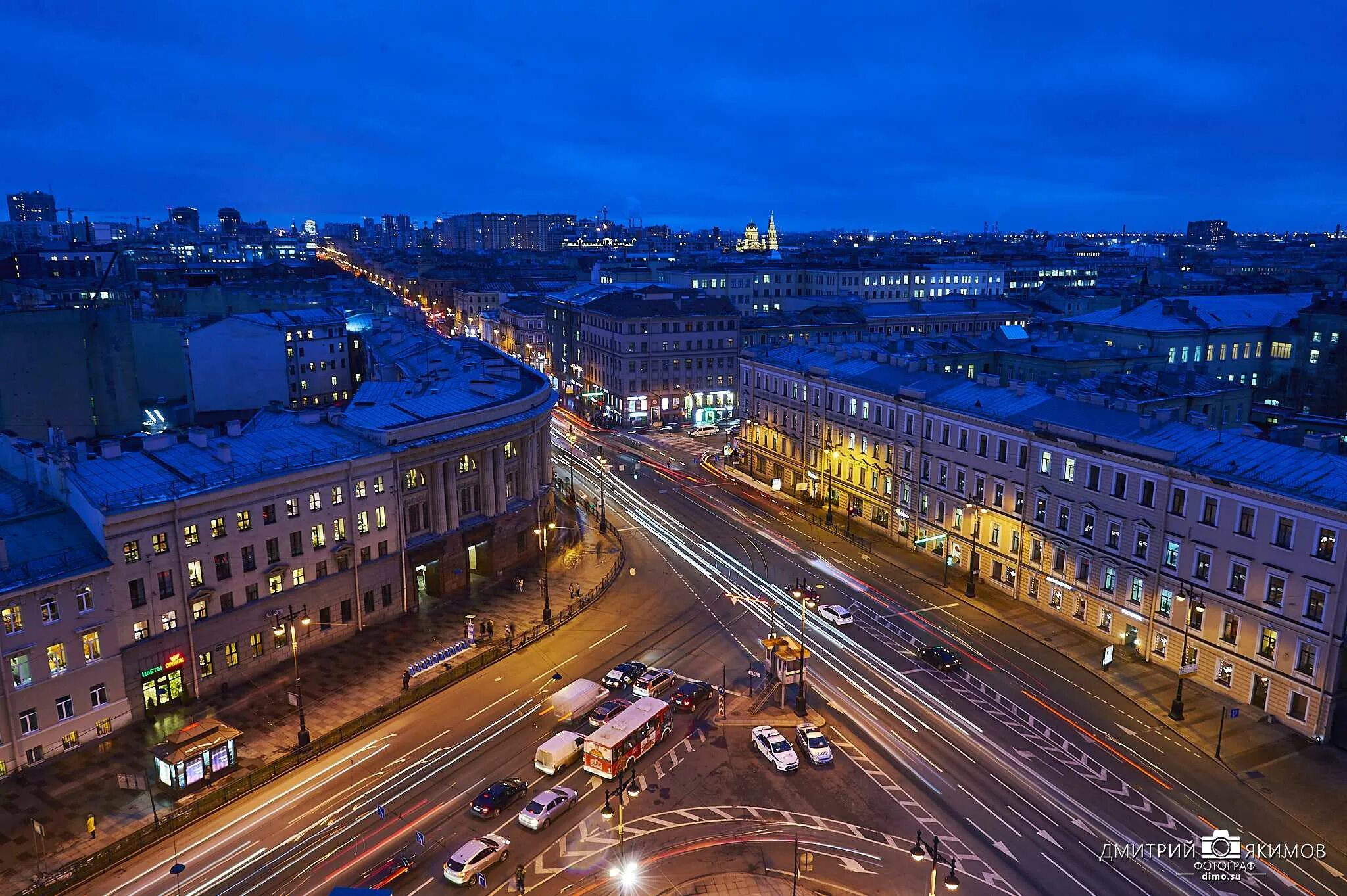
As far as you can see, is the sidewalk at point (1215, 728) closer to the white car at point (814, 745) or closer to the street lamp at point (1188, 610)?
the street lamp at point (1188, 610)

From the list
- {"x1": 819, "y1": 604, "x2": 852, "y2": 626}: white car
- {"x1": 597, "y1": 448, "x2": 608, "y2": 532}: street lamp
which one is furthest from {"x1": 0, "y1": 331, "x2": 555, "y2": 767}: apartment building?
{"x1": 819, "y1": 604, "x2": 852, "y2": 626}: white car

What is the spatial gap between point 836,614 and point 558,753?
93.3ft

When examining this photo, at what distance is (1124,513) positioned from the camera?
64.7 meters

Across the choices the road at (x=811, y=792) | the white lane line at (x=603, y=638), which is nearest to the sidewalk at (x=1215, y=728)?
the road at (x=811, y=792)

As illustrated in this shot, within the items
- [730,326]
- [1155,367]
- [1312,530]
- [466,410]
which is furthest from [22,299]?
[1155,367]

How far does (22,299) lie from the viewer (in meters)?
110

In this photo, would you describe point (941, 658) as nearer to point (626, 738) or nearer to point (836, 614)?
point (836, 614)

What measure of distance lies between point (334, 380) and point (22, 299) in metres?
41.6

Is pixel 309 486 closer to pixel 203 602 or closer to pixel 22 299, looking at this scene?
pixel 203 602

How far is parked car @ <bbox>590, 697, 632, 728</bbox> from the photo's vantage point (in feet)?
178

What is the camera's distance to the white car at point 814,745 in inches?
1991

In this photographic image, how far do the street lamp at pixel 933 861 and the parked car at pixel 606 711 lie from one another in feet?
61.8

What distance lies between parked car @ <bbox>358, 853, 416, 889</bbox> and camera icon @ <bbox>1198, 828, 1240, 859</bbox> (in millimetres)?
37262

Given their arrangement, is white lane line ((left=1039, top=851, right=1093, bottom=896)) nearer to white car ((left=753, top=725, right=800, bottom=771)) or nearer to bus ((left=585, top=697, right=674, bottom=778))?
white car ((left=753, top=725, right=800, bottom=771))
